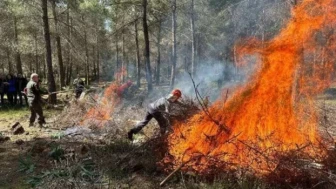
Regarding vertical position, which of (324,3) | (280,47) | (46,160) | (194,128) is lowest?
(46,160)

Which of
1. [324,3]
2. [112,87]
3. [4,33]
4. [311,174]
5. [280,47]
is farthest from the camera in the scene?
[4,33]

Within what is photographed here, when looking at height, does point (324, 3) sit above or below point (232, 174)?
above

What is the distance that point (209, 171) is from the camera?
6059 millimetres

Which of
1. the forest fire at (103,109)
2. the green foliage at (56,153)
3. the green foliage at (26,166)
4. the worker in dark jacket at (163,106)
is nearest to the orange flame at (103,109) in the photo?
the forest fire at (103,109)

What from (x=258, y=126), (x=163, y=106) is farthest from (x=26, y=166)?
(x=258, y=126)

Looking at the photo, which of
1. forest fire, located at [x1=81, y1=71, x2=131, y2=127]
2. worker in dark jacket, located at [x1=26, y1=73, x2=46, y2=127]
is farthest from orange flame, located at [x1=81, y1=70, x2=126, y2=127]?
worker in dark jacket, located at [x1=26, y1=73, x2=46, y2=127]

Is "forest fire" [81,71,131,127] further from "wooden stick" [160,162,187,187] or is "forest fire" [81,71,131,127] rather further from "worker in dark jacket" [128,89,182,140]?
"wooden stick" [160,162,187,187]

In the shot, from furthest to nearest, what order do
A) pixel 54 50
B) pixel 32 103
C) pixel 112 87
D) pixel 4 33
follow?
pixel 54 50, pixel 4 33, pixel 112 87, pixel 32 103

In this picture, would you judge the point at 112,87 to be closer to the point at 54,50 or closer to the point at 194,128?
the point at 194,128

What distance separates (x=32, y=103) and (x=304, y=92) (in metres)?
9.13

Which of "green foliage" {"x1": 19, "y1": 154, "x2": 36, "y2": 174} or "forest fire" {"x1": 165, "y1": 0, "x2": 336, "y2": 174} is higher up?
"forest fire" {"x1": 165, "y1": 0, "x2": 336, "y2": 174}


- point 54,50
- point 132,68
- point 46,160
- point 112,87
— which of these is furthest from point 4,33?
point 132,68

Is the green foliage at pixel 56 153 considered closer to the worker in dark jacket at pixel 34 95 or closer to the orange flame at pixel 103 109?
the orange flame at pixel 103 109

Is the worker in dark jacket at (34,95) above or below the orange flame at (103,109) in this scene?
above
